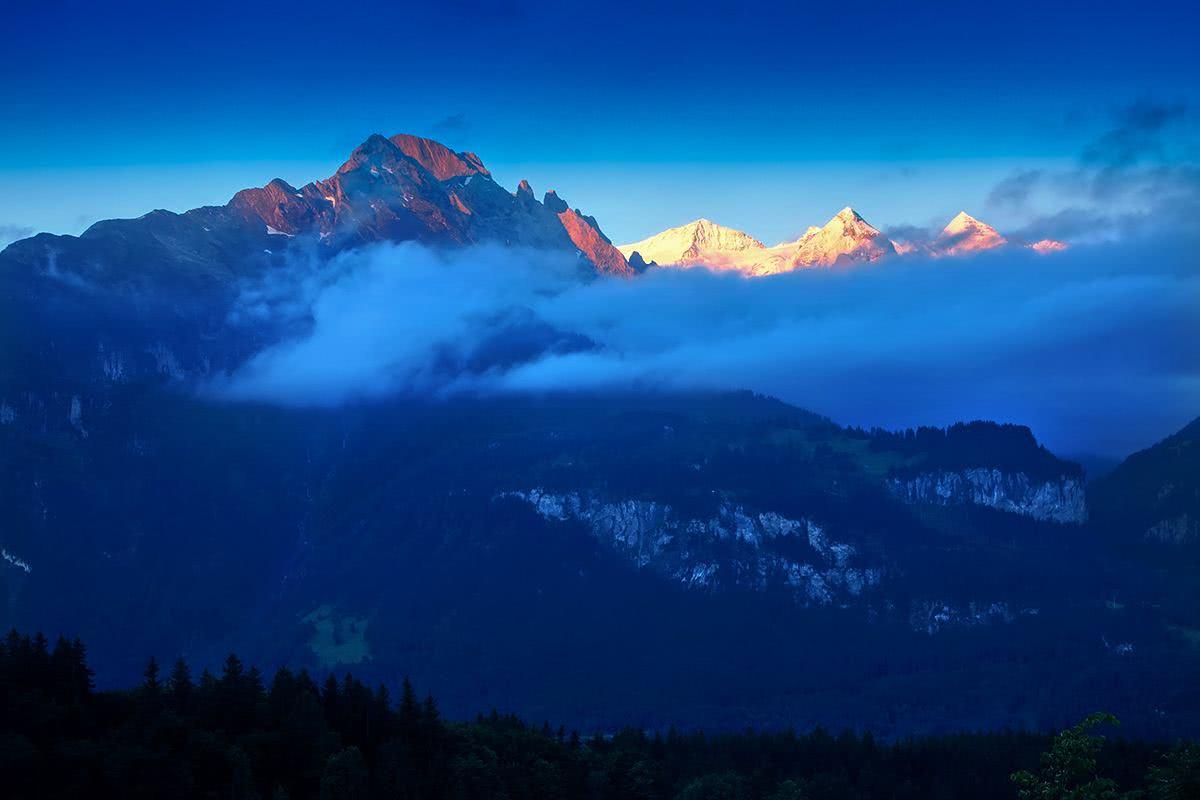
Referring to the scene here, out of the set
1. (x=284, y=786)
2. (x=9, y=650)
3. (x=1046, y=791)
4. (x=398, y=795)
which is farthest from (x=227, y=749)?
(x=1046, y=791)

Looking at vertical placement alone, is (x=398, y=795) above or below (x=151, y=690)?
below

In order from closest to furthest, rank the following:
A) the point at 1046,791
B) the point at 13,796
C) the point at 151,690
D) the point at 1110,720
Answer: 1. the point at 1110,720
2. the point at 1046,791
3. the point at 13,796
4. the point at 151,690

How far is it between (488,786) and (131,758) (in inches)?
1716

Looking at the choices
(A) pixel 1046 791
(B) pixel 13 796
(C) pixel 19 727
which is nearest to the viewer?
(A) pixel 1046 791

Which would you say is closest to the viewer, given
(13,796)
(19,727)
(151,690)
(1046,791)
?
(1046,791)

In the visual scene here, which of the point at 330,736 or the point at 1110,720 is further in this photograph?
the point at 330,736

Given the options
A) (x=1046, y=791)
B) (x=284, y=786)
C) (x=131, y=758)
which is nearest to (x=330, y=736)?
(x=284, y=786)

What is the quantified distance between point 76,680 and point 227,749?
21516 mm

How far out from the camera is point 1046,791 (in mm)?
107562

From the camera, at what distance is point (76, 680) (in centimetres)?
18812

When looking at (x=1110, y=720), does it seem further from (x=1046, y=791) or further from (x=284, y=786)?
(x=284, y=786)

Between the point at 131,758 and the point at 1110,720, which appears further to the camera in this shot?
the point at 131,758

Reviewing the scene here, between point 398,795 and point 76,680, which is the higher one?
point 76,680

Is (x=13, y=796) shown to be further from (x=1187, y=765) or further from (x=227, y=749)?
(x=1187, y=765)
